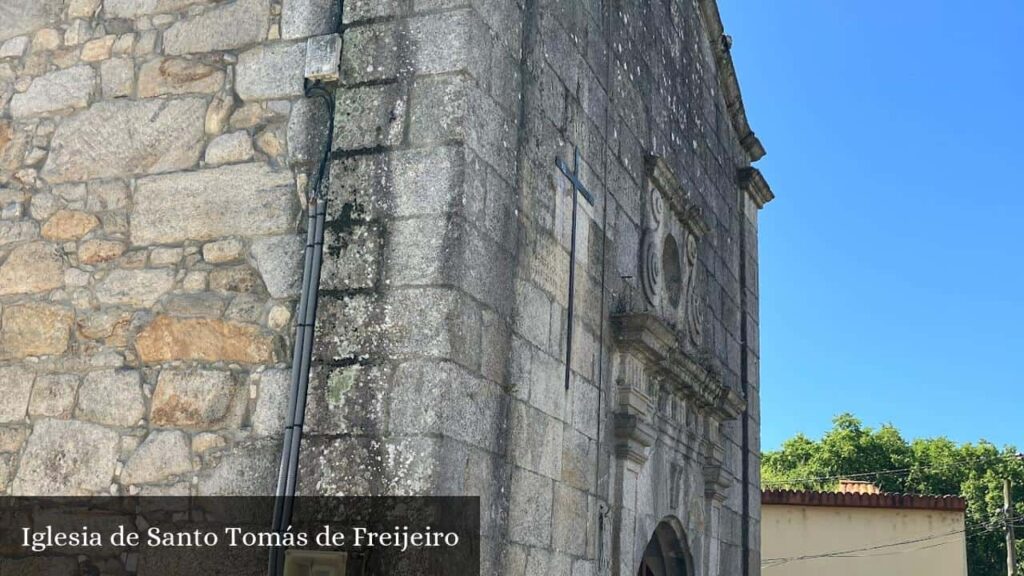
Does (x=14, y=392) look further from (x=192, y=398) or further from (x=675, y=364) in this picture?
(x=675, y=364)

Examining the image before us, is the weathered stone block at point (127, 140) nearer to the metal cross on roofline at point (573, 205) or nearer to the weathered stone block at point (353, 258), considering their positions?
the weathered stone block at point (353, 258)

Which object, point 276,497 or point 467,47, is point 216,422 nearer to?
point 276,497

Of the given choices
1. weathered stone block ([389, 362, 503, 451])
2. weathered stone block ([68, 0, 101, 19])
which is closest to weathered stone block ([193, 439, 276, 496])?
weathered stone block ([389, 362, 503, 451])

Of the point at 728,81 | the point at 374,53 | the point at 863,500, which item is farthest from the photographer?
the point at 863,500

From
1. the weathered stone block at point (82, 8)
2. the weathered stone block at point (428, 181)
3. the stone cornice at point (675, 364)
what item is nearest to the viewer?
the weathered stone block at point (428, 181)

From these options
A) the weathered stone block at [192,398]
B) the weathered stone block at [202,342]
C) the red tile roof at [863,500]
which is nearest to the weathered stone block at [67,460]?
the weathered stone block at [192,398]

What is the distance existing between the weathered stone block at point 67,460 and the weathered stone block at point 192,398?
0.74ft

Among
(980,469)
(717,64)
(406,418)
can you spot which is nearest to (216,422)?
(406,418)

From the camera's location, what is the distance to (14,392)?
4.53 metres

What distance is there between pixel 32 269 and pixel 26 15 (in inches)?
45.2

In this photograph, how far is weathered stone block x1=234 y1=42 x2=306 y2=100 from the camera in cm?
444

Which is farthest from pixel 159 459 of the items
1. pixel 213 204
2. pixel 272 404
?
pixel 213 204

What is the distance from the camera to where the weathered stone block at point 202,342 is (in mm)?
4188

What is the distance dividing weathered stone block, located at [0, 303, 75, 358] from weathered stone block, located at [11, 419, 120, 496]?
29 cm
